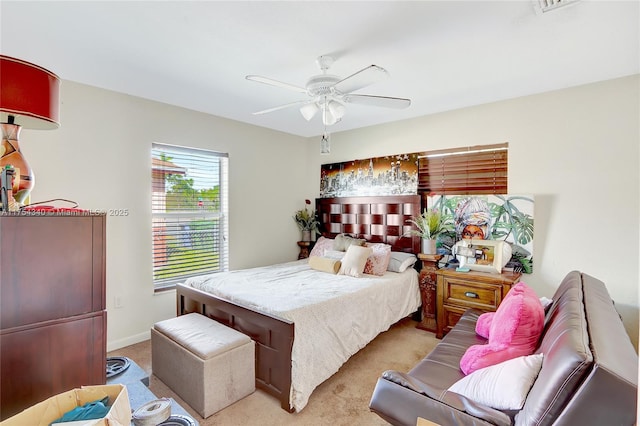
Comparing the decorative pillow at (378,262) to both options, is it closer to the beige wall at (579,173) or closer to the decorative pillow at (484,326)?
the decorative pillow at (484,326)

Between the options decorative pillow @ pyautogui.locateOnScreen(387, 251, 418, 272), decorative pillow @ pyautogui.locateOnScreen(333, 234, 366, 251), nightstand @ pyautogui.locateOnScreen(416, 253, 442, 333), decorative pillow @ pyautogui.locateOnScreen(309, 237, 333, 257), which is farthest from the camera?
decorative pillow @ pyautogui.locateOnScreen(309, 237, 333, 257)

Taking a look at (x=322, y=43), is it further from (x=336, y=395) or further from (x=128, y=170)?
(x=336, y=395)

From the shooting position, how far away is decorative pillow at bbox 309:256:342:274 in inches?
138

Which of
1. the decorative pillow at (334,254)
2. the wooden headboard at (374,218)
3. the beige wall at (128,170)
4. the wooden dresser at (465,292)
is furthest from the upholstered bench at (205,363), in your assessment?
the wooden headboard at (374,218)

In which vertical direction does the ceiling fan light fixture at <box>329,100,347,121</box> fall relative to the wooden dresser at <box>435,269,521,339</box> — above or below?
above

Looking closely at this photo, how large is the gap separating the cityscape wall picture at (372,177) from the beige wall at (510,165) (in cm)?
32

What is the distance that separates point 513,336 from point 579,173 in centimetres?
215

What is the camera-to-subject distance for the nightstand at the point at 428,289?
344 centimetres

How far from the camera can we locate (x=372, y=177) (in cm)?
425

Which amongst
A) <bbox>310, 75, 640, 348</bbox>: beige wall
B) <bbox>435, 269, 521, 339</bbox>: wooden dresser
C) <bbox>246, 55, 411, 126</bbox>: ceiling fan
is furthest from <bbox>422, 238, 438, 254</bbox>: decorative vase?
<bbox>246, 55, 411, 126</bbox>: ceiling fan

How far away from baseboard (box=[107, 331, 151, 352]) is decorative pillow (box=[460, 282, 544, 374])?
3113mm

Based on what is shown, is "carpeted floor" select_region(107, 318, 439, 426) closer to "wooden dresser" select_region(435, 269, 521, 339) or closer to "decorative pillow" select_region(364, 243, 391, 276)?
"wooden dresser" select_region(435, 269, 521, 339)

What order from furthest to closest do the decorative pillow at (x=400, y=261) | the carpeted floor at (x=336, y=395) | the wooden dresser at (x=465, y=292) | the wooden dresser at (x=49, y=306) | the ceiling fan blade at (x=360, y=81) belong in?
the decorative pillow at (x=400, y=261) < the wooden dresser at (x=465, y=292) < the ceiling fan blade at (x=360, y=81) < the carpeted floor at (x=336, y=395) < the wooden dresser at (x=49, y=306)

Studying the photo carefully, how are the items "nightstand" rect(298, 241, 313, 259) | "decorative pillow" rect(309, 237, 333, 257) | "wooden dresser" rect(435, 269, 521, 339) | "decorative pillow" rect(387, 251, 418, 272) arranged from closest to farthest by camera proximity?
"wooden dresser" rect(435, 269, 521, 339) → "decorative pillow" rect(387, 251, 418, 272) → "decorative pillow" rect(309, 237, 333, 257) → "nightstand" rect(298, 241, 313, 259)
